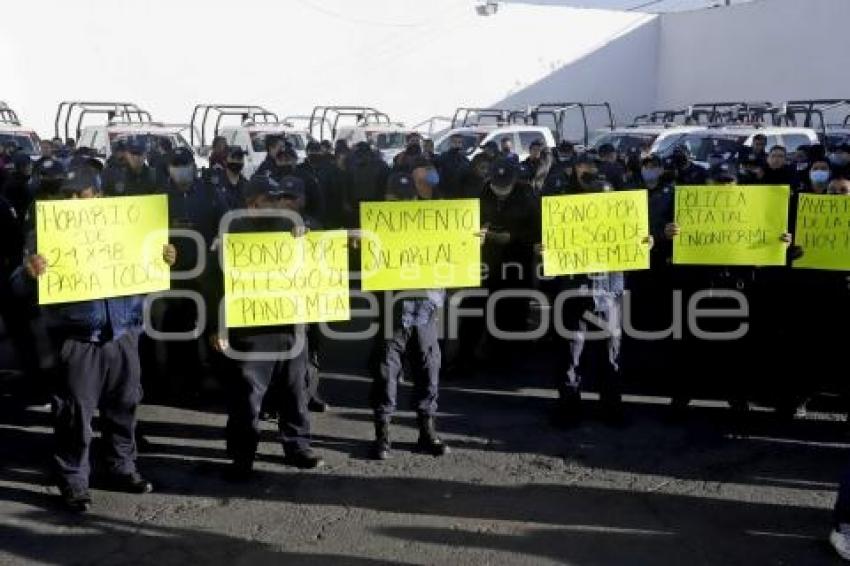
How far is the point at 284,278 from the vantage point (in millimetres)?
5359

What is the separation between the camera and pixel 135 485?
523 centimetres

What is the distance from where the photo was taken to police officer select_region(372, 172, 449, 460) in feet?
18.8

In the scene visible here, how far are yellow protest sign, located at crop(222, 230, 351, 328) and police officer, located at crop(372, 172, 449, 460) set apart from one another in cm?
37

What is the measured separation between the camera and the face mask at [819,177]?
681 centimetres

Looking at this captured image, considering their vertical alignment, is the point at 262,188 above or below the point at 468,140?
below

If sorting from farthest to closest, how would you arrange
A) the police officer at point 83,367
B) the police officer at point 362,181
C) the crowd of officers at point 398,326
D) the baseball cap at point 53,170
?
the police officer at point 362,181
the baseball cap at point 53,170
the crowd of officers at point 398,326
the police officer at point 83,367

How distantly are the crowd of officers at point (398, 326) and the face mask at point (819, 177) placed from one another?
16 millimetres

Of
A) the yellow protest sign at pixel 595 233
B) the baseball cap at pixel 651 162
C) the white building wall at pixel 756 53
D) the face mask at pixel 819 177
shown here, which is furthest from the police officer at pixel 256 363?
the white building wall at pixel 756 53

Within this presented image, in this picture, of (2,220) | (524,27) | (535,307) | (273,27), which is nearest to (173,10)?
(273,27)

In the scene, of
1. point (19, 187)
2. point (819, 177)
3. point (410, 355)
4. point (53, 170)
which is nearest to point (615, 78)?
point (819, 177)

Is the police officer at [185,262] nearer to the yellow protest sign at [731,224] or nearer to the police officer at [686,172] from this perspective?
the yellow protest sign at [731,224]

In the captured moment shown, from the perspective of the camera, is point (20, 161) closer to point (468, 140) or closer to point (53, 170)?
point (53, 170)

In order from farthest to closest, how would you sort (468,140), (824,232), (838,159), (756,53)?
(756,53), (468,140), (838,159), (824,232)

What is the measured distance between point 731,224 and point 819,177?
115 cm
